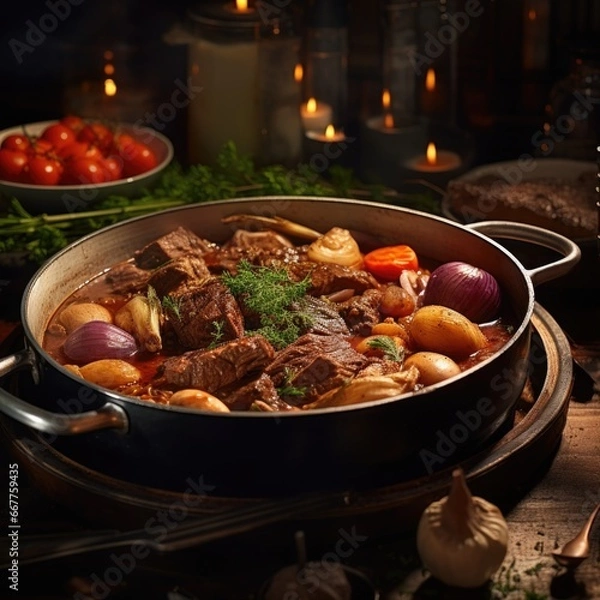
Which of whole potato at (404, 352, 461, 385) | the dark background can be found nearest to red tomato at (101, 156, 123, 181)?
the dark background

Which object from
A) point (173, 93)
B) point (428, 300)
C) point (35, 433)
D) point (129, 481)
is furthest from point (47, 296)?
point (173, 93)

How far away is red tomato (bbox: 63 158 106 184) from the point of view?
4176 mm

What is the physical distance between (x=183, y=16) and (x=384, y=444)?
3572mm

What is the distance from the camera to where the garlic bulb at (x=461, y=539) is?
2.25m

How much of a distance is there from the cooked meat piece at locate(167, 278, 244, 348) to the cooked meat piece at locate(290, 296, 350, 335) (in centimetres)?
19

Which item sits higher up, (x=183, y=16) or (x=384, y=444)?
(x=183, y=16)

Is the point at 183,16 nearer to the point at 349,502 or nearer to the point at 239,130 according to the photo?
the point at 239,130

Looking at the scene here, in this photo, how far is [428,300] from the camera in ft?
10.5

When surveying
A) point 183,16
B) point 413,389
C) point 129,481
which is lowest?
point 129,481

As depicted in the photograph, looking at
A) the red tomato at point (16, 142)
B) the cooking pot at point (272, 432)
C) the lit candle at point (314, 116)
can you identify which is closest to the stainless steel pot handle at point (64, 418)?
the cooking pot at point (272, 432)

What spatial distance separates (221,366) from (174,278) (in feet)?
2.02

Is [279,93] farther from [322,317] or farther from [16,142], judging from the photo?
[322,317]

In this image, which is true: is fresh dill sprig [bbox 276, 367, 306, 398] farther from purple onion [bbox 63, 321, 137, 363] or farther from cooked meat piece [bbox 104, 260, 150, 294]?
cooked meat piece [bbox 104, 260, 150, 294]

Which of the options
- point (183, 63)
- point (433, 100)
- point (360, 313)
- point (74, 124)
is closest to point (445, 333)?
point (360, 313)
